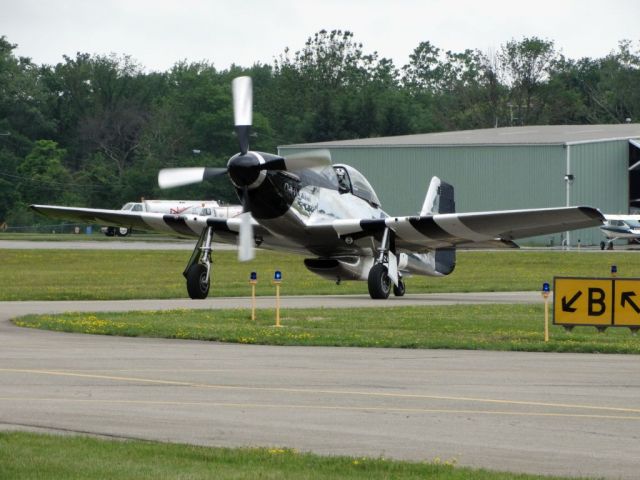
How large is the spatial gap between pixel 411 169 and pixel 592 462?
7423 cm

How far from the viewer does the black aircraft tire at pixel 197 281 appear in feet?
106

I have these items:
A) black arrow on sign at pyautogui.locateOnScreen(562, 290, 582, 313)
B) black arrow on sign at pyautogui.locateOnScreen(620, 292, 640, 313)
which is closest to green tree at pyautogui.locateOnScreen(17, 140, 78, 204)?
black arrow on sign at pyautogui.locateOnScreen(562, 290, 582, 313)

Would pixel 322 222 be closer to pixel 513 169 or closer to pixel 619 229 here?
pixel 619 229

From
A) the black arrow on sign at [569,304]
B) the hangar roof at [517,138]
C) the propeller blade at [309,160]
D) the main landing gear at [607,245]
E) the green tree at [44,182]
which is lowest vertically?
the black arrow on sign at [569,304]

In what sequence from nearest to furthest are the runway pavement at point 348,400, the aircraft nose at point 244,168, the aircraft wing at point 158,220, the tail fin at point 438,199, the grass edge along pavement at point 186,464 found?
the grass edge along pavement at point 186,464, the runway pavement at point 348,400, the aircraft nose at point 244,168, the aircraft wing at point 158,220, the tail fin at point 438,199

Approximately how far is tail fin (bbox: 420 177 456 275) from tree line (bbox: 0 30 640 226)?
74975 millimetres

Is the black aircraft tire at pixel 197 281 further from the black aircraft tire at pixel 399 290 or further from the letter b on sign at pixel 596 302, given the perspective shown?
the letter b on sign at pixel 596 302

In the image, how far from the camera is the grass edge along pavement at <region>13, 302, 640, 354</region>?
A: 20.9 meters

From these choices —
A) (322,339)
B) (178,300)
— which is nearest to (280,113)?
(178,300)

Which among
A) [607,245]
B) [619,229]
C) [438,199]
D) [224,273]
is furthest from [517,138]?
[438,199]

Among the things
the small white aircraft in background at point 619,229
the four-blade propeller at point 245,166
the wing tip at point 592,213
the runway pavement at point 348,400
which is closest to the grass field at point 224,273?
the four-blade propeller at point 245,166

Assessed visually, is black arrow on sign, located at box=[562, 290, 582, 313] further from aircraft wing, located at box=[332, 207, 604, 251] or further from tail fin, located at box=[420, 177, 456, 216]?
tail fin, located at box=[420, 177, 456, 216]

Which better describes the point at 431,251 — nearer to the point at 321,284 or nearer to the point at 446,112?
the point at 321,284

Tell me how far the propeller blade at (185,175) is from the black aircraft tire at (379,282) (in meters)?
5.22
